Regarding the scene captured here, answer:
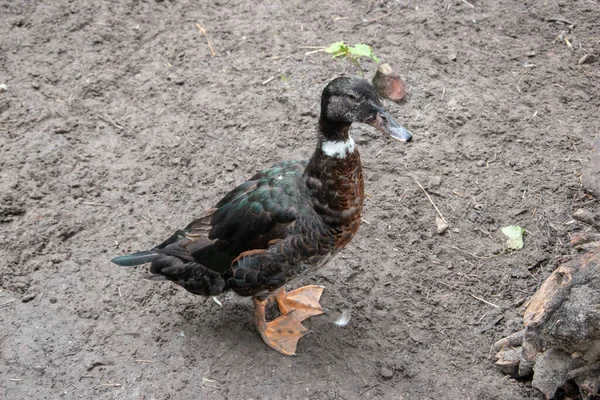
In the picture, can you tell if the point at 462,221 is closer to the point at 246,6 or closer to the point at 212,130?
the point at 212,130

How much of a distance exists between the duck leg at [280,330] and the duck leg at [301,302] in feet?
0.24

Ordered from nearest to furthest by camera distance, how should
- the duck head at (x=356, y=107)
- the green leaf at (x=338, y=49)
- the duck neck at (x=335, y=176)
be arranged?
1. the duck head at (x=356, y=107)
2. the duck neck at (x=335, y=176)
3. the green leaf at (x=338, y=49)

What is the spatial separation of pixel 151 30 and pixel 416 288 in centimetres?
368

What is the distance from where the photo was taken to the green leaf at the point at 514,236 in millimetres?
4473

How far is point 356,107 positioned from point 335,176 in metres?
0.42

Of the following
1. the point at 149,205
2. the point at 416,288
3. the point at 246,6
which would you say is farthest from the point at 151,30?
the point at 416,288

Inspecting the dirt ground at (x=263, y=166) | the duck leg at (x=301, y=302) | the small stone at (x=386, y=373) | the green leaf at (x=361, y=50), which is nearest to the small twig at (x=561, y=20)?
the dirt ground at (x=263, y=166)

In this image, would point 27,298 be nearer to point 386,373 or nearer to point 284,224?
point 284,224

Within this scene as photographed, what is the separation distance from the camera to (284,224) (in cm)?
372

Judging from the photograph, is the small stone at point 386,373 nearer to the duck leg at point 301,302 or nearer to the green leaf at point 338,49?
the duck leg at point 301,302

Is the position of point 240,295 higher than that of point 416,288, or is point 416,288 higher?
point 240,295

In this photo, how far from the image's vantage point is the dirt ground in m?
3.91

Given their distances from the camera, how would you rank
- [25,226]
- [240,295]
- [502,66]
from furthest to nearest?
[502,66]
[25,226]
[240,295]

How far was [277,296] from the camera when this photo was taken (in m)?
4.34
